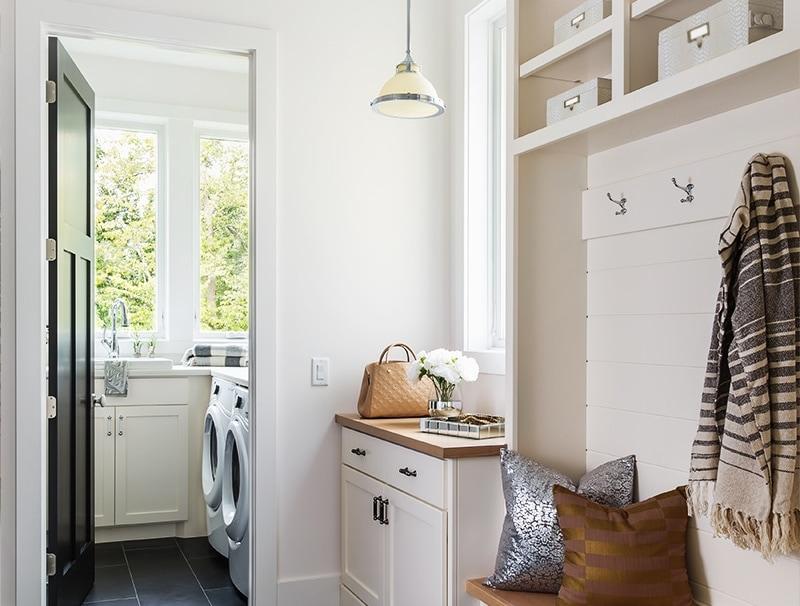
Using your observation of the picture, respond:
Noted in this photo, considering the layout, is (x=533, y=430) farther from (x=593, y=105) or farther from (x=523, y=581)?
(x=593, y=105)

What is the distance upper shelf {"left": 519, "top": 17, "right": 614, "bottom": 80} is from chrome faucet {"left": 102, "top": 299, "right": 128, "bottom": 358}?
322 cm

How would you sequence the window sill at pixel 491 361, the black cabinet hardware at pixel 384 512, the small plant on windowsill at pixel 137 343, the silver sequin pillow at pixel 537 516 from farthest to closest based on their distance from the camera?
the small plant on windowsill at pixel 137 343 → the window sill at pixel 491 361 → the black cabinet hardware at pixel 384 512 → the silver sequin pillow at pixel 537 516

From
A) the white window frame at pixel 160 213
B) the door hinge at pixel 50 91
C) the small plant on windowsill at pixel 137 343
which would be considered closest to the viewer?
A: the door hinge at pixel 50 91

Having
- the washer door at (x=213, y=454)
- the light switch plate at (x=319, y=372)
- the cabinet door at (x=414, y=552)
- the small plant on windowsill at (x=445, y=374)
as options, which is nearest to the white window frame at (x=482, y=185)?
the small plant on windowsill at (x=445, y=374)

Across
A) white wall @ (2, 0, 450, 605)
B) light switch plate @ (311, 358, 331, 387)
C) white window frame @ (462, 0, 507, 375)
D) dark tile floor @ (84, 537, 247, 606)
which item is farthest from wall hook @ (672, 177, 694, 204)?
dark tile floor @ (84, 537, 247, 606)

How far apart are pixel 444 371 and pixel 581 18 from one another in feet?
4.15

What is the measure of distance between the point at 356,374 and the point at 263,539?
722 mm

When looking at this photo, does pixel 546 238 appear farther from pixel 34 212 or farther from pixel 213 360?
pixel 213 360

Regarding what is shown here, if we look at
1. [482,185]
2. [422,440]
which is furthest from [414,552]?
[482,185]

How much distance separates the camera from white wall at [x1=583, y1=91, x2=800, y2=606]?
1936 mm

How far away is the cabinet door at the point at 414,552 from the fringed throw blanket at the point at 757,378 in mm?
944

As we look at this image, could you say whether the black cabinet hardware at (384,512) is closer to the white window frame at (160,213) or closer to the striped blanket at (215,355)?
the striped blanket at (215,355)

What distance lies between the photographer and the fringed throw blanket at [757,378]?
1.68m

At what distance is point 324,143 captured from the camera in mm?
3398
